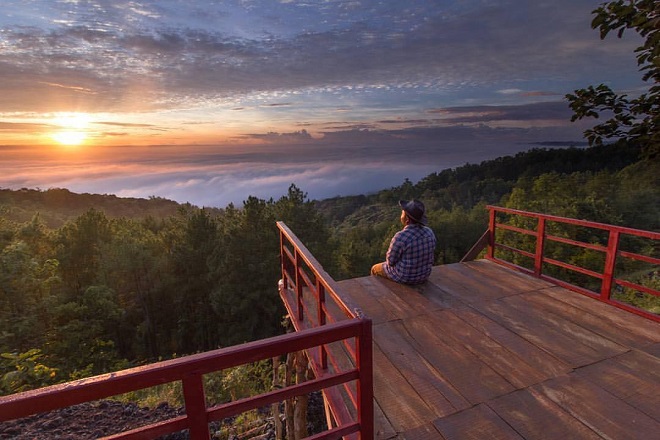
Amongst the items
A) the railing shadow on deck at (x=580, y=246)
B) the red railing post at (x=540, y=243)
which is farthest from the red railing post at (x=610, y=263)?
the red railing post at (x=540, y=243)

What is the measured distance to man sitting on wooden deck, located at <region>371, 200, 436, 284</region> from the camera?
15.2 feet

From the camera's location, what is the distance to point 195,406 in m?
1.60

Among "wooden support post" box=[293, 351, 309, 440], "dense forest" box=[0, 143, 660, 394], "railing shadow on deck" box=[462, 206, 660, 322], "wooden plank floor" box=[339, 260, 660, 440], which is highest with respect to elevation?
"railing shadow on deck" box=[462, 206, 660, 322]

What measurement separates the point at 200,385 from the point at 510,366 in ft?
9.41

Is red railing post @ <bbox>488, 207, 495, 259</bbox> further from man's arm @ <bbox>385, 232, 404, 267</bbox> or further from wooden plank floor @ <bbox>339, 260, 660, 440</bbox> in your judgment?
man's arm @ <bbox>385, 232, 404, 267</bbox>

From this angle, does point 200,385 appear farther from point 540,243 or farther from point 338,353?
point 540,243

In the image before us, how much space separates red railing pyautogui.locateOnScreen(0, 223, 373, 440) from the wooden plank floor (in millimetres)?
927

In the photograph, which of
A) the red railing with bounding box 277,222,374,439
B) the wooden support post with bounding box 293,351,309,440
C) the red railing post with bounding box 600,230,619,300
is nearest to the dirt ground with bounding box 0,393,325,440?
the wooden support post with bounding box 293,351,309,440

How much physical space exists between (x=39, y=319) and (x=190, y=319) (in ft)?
34.2

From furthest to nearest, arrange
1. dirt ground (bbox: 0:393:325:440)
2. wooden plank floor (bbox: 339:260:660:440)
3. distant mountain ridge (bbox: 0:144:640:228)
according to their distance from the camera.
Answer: distant mountain ridge (bbox: 0:144:640:228) → dirt ground (bbox: 0:393:325:440) → wooden plank floor (bbox: 339:260:660:440)

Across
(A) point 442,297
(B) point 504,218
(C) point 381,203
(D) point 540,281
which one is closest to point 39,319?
(A) point 442,297

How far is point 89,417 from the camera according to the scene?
6711 mm

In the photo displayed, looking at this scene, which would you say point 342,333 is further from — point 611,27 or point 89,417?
point 89,417

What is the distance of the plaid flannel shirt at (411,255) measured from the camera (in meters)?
4.64
